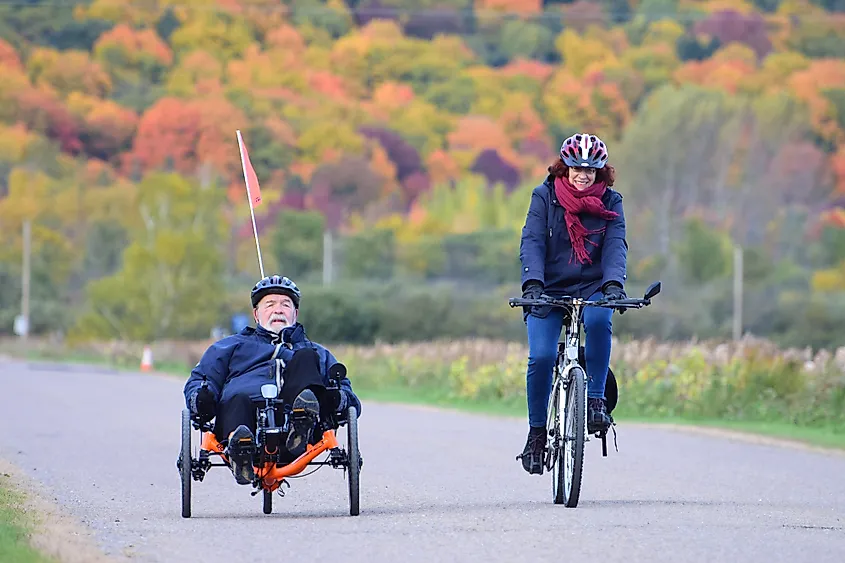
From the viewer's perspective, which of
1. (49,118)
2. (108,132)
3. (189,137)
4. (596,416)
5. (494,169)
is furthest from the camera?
(49,118)

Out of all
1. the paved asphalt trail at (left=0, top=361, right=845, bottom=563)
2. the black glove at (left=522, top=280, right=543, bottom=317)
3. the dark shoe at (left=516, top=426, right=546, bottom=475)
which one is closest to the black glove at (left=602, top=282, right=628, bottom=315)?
the black glove at (left=522, top=280, right=543, bottom=317)

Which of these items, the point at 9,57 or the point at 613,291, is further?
the point at 9,57

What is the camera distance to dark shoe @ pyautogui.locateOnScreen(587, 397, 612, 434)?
11.1 m

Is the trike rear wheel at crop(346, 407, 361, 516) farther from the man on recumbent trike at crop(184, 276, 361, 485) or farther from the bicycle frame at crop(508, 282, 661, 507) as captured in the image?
the bicycle frame at crop(508, 282, 661, 507)

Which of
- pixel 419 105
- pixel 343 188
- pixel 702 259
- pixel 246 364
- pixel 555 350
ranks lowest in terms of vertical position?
pixel 246 364

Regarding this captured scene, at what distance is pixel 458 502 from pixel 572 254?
5.15ft

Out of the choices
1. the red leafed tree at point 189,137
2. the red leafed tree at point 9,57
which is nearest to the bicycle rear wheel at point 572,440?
the red leafed tree at point 189,137

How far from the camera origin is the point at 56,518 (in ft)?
34.6

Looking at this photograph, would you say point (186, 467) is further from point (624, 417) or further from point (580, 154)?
point (624, 417)

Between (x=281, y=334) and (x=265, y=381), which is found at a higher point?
(x=281, y=334)

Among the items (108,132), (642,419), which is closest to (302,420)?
(642,419)

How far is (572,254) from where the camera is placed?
1140 centimetres

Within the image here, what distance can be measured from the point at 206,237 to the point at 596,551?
171ft

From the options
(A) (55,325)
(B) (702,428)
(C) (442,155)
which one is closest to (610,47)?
(C) (442,155)
